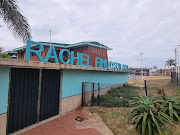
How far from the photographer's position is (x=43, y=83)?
6211mm

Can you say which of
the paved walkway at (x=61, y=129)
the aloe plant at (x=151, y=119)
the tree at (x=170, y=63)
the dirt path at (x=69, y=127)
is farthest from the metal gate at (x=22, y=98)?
the tree at (x=170, y=63)

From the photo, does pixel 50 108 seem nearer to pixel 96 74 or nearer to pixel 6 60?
pixel 6 60

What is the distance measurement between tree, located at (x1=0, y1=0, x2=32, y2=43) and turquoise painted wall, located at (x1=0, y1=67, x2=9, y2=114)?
2.70 meters

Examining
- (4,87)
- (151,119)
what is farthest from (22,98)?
(151,119)

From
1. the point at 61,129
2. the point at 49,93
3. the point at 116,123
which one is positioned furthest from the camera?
the point at 49,93

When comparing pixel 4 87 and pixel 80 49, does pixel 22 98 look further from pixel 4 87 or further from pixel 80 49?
pixel 80 49

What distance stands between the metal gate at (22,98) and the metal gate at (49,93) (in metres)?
0.42

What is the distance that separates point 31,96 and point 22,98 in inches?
17.4

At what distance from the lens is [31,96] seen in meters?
5.59

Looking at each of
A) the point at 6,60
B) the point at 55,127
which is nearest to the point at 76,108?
the point at 55,127

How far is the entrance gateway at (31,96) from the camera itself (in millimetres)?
4883

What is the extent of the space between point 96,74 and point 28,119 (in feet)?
22.9

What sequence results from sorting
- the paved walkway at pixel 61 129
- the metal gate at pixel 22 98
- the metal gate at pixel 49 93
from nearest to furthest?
the metal gate at pixel 22 98, the paved walkway at pixel 61 129, the metal gate at pixel 49 93

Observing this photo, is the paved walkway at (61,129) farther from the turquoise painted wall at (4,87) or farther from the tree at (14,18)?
the tree at (14,18)
